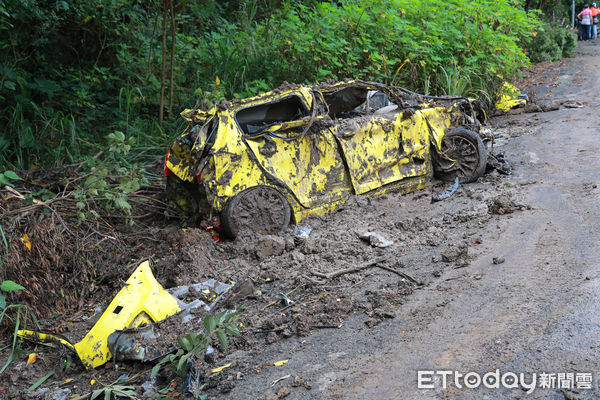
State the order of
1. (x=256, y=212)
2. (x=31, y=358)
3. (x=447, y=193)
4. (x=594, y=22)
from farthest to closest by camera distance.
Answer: (x=594, y=22)
(x=447, y=193)
(x=256, y=212)
(x=31, y=358)

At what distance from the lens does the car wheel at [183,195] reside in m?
6.89

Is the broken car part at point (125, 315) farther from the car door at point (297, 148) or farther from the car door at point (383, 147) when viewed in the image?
the car door at point (383, 147)

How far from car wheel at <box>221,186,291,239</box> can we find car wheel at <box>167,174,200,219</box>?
0.68 meters

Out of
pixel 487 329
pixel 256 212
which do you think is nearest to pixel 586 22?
pixel 256 212

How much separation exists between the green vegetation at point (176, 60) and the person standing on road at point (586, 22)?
1563cm

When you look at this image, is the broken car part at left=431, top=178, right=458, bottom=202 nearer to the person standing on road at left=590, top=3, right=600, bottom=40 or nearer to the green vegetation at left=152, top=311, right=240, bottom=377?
the green vegetation at left=152, top=311, right=240, bottom=377

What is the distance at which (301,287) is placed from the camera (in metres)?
5.43

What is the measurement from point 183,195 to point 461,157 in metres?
3.94

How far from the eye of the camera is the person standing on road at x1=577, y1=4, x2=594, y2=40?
85.3 feet

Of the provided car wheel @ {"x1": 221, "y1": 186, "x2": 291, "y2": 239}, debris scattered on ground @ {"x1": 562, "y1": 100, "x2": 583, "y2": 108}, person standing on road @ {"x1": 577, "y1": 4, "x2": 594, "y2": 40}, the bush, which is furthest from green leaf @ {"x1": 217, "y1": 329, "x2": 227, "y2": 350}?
person standing on road @ {"x1": 577, "y1": 4, "x2": 594, "y2": 40}

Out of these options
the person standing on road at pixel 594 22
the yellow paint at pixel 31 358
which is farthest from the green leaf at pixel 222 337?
the person standing on road at pixel 594 22

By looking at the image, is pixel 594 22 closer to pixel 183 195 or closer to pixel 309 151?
pixel 309 151

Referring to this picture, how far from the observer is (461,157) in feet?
26.3

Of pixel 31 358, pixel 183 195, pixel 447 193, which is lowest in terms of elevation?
pixel 31 358
